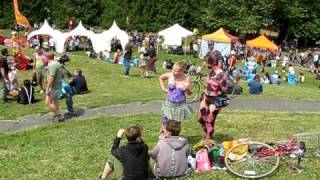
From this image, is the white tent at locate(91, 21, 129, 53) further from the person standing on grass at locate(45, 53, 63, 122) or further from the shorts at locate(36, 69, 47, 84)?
the person standing on grass at locate(45, 53, 63, 122)

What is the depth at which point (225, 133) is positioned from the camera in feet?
45.2

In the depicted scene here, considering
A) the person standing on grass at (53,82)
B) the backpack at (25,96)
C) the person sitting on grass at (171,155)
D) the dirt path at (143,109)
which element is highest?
the person standing on grass at (53,82)

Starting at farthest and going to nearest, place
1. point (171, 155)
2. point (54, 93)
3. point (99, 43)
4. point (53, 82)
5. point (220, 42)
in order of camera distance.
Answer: point (220, 42), point (99, 43), point (54, 93), point (53, 82), point (171, 155)

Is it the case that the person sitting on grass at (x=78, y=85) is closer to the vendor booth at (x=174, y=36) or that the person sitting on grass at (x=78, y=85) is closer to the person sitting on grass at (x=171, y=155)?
the person sitting on grass at (x=171, y=155)

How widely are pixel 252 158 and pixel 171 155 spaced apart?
1559mm

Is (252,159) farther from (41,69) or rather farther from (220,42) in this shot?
(220,42)

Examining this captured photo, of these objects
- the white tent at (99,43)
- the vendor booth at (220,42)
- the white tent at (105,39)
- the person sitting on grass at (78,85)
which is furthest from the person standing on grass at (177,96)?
the vendor booth at (220,42)

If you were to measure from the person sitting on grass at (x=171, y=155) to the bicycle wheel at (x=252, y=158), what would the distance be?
95 cm

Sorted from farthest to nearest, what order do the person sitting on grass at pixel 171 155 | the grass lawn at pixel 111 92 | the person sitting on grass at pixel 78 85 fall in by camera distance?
1. the person sitting on grass at pixel 78 85
2. the grass lawn at pixel 111 92
3. the person sitting on grass at pixel 171 155

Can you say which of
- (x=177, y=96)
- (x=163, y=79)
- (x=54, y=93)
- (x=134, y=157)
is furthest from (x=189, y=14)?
(x=134, y=157)

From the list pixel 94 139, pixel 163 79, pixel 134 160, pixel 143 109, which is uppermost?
pixel 163 79

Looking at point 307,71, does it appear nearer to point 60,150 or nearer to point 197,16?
point 197,16

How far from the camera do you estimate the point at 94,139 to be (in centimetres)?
1339

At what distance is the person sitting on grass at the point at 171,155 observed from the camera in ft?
31.6
